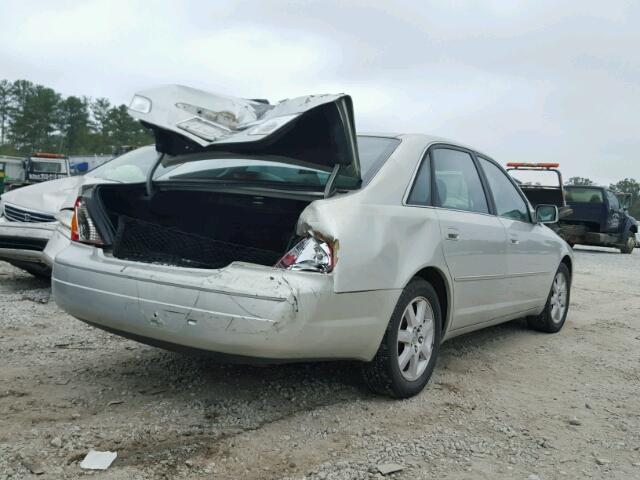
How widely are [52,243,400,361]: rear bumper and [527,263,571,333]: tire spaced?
2935mm

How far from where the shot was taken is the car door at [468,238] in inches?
154

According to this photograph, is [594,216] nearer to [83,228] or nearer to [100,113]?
[83,228]

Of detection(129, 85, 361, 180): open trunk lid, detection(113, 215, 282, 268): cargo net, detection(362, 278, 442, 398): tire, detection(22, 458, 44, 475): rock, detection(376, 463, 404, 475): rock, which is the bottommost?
detection(376, 463, 404, 475): rock

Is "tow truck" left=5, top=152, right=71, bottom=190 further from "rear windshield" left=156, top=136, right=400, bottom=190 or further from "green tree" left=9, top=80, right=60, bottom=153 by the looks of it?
"green tree" left=9, top=80, right=60, bottom=153

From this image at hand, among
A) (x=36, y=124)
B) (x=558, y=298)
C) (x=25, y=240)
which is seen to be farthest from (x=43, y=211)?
(x=36, y=124)

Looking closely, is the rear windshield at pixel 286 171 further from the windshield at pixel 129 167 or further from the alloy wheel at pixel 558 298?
the alloy wheel at pixel 558 298

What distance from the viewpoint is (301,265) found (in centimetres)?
291

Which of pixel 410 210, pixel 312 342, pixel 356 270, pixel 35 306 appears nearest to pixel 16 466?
pixel 312 342

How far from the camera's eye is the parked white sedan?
2.88 m

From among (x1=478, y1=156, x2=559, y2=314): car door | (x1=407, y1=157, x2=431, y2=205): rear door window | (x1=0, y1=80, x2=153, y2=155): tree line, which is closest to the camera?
(x1=407, y1=157, x2=431, y2=205): rear door window

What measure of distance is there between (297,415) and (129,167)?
430 cm

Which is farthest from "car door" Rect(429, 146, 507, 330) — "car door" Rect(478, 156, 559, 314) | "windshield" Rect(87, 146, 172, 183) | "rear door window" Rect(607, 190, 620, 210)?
"rear door window" Rect(607, 190, 620, 210)

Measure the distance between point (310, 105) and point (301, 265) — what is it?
77cm

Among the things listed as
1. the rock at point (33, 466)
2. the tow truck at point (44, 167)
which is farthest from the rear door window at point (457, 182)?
the tow truck at point (44, 167)
